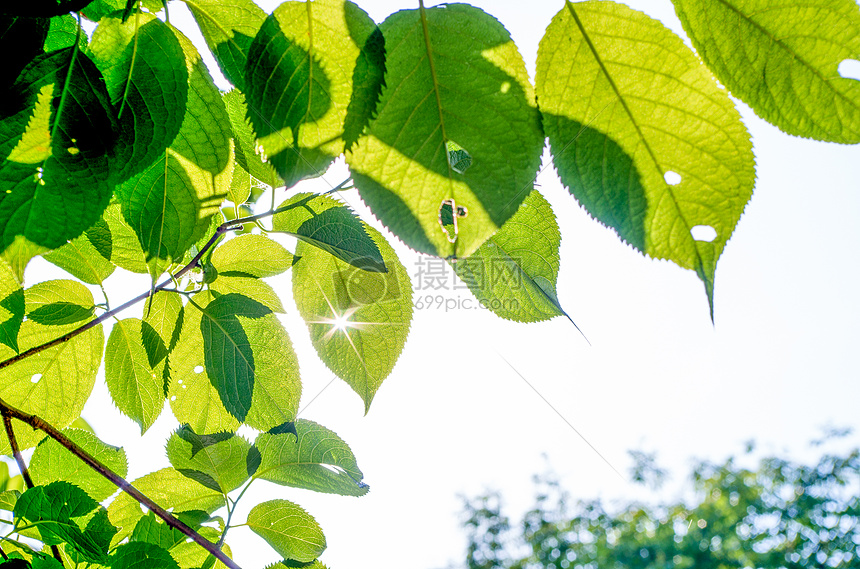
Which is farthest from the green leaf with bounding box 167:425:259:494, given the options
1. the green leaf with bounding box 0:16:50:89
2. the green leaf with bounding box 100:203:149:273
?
the green leaf with bounding box 0:16:50:89

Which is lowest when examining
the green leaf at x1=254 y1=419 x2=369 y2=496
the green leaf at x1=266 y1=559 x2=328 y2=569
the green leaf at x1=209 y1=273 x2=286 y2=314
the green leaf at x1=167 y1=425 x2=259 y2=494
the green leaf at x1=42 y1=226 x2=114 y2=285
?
the green leaf at x1=266 y1=559 x2=328 y2=569

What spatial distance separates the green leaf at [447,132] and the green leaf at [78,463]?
1.82 ft

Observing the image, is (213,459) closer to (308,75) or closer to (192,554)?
(192,554)

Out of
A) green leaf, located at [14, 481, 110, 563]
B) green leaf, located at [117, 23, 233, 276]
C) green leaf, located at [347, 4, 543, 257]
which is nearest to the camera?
green leaf, located at [347, 4, 543, 257]

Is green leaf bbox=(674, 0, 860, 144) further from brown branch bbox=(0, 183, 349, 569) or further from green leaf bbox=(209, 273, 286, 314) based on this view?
green leaf bbox=(209, 273, 286, 314)

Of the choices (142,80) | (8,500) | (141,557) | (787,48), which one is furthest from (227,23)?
(8,500)

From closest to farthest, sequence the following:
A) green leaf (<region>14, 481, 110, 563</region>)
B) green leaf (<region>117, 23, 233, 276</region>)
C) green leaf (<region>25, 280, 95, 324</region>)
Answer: green leaf (<region>117, 23, 233, 276</region>)
green leaf (<region>14, 481, 110, 563</region>)
green leaf (<region>25, 280, 95, 324</region>)

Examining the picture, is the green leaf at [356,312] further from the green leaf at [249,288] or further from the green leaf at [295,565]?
the green leaf at [295,565]

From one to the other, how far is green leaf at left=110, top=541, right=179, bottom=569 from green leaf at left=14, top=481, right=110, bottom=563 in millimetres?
20

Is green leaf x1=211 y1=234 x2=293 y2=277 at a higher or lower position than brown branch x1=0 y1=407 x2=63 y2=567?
higher

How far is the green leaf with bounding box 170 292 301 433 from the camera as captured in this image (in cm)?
60

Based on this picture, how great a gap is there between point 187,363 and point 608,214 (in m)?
0.55

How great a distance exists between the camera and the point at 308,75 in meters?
0.35

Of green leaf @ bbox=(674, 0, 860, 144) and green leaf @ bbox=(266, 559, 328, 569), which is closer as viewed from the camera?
green leaf @ bbox=(674, 0, 860, 144)
